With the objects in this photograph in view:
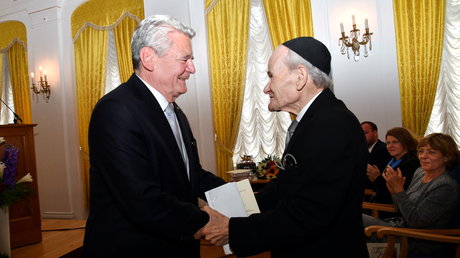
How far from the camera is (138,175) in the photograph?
4.83 ft

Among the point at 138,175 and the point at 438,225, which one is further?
the point at 438,225

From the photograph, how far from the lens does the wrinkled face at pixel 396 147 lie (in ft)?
13.5

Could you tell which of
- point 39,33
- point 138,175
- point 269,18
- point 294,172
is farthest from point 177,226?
point 39,33

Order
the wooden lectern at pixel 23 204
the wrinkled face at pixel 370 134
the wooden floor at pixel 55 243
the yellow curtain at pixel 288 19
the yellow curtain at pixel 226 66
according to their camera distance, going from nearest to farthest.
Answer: the wooden floor at pixel 55 243 < the wooden lectern at pixel 23 204 < the wrinkled face at pixel 370 134 < the yellow curtain at pixel 288 19 < the yellow curtain at pixel 226 66

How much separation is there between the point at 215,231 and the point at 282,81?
2.40 ft

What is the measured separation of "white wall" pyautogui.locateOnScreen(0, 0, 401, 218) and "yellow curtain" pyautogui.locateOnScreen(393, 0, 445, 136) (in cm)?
13

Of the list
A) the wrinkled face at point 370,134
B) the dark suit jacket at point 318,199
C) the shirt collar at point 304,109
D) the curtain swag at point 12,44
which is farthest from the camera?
the curtain swag at point 12,44

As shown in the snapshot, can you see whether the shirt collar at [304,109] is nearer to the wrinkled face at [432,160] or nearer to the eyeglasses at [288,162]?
the eyeglasses at [288,162]

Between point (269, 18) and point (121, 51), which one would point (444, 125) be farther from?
point (121, 51)

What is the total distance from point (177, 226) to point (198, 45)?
5.43 m

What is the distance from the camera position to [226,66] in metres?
6.39

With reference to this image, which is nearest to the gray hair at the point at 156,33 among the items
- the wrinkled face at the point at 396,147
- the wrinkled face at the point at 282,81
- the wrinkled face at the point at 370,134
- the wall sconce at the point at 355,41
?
the wrinkled face at the point at 282,81

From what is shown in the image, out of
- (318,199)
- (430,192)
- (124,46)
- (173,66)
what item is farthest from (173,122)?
(124,46)

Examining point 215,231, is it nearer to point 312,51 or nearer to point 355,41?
point 312,51
